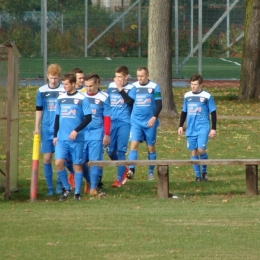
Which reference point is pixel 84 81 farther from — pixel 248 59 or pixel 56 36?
pixel 56 36

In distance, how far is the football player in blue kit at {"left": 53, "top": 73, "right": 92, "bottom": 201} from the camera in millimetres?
12898

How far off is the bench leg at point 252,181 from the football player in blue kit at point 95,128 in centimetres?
207

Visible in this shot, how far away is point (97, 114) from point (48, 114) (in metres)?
0.70

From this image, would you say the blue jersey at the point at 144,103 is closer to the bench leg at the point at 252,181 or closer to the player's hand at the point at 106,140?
the player's hand at the point at 106,140

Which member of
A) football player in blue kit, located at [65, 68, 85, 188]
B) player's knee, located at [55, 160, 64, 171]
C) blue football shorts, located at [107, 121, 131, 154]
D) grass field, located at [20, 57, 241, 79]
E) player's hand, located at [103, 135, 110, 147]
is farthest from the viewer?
grass field, located at [20, 57, 241, 79]

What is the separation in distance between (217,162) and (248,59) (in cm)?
1551

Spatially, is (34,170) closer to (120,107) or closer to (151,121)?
(120,107)

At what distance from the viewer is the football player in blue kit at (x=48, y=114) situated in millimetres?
13555

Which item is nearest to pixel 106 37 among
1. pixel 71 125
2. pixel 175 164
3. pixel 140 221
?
pixel 175 164

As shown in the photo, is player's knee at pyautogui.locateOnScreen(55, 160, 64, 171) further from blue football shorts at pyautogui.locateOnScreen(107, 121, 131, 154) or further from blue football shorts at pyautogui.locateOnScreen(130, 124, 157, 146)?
blue football shorts at pyautogui.locateOnScreen(130, 124, 157, 146)

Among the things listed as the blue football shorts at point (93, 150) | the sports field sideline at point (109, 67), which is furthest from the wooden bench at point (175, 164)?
the sports field sideline at point (109, 67)

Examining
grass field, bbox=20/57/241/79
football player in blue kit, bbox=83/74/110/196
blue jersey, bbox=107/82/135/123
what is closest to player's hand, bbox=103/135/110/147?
football player in blue kit, bbox=83/74/110/196

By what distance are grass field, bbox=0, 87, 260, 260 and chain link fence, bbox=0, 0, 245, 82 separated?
1904cm

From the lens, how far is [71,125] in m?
13.0
